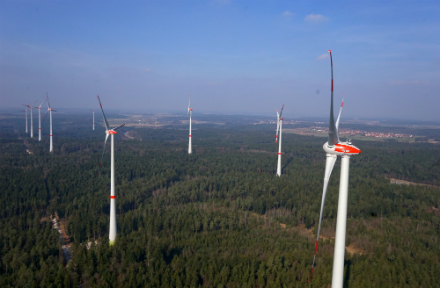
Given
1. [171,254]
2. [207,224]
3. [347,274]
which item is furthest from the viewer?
[207,224]

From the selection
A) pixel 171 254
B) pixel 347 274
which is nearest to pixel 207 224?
pixel 171 254

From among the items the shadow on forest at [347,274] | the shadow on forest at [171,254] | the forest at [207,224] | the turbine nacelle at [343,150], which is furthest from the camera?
the shadow on forest at [171,254]

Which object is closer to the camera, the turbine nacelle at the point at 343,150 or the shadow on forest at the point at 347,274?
the turbine nacelle at the point at 343,150

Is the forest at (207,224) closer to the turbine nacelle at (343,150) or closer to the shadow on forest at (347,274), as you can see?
the shadow on forest at (347,274)

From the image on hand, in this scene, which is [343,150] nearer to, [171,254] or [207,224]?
[171,254]

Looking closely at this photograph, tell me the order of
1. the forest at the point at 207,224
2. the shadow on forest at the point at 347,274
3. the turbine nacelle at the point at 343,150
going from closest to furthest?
the turbine nacelle at the point at 343,150 < the shadow on forest at the point at 347,274 < the forest at the point at 207,224

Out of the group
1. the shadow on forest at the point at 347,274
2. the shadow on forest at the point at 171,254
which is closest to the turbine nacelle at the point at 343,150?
the shadow on forest at the point at 347,274

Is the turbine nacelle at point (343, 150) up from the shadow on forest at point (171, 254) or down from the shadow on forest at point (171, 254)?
up

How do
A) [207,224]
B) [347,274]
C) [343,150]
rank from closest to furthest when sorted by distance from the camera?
1. [343,150]
2. [347,274]
3. [207,224]

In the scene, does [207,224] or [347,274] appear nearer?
[347,274]
